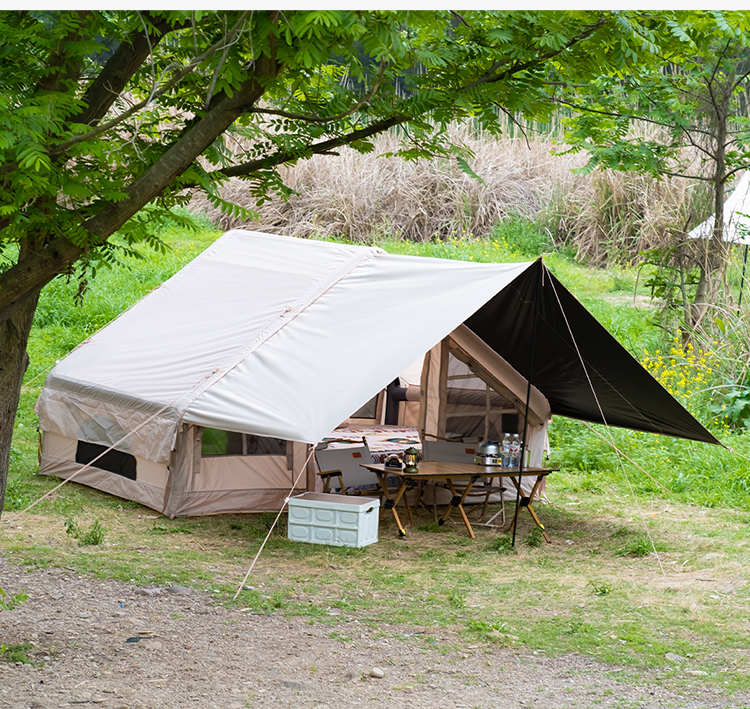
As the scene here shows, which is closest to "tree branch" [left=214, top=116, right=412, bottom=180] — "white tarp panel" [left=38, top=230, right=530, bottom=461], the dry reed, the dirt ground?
the dirt ground

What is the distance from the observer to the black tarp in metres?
6.79

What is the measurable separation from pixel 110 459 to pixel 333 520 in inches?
88.0

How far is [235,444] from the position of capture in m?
7.04

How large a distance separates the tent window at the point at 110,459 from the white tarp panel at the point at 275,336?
0.17 m

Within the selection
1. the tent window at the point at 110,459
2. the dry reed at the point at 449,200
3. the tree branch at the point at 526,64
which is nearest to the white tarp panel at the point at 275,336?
the tent window at the point at 110,459

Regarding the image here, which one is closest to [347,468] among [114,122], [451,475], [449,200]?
[451,475]

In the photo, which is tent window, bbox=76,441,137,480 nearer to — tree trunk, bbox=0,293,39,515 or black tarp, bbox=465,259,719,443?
black tarp, bbox=465,259,719,443

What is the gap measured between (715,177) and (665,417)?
14.3ft

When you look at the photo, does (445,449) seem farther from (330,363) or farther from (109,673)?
(109,673)

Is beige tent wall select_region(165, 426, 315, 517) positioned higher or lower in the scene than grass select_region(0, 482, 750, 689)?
higher

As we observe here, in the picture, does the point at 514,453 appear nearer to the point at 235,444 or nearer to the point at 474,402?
the point at 474,402

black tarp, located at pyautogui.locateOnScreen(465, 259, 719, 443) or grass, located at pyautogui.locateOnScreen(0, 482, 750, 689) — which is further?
black tarp, located at pyautogui.locateOnScreen(465, 259, 719, 443)

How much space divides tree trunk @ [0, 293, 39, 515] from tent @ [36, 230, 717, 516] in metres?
2.21

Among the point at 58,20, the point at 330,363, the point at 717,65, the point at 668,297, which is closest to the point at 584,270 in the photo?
the point at 668,297
